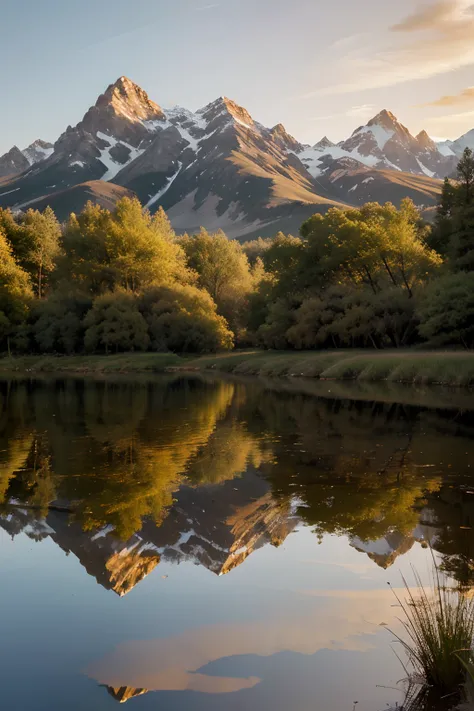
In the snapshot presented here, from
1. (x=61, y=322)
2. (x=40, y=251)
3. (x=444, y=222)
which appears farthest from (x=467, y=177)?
(x=40, y=251)

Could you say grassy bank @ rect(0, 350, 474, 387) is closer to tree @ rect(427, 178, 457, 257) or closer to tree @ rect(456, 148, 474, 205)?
tree @ rect(427, 178, 457, 257)

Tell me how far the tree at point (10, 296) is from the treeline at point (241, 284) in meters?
0.15

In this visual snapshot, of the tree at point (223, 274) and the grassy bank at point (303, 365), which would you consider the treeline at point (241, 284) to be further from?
the grassy bank at point (303, 365)

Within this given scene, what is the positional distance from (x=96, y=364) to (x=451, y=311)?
135ft

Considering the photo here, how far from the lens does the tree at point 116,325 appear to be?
Result: 3228 inches

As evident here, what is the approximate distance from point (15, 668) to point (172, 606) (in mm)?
2456

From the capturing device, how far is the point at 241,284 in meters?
103

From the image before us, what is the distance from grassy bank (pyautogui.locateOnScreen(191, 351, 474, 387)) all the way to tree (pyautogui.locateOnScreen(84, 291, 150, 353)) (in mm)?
11647

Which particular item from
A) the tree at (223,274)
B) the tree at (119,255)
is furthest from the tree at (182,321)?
the tree at (223,274)

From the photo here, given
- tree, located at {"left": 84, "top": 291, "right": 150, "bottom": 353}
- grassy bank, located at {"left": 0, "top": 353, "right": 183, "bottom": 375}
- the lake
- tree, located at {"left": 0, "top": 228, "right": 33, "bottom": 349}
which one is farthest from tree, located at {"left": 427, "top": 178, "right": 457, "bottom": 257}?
the lake

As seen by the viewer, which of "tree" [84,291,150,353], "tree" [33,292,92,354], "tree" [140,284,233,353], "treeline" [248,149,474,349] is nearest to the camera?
"treeline" [248,149,474,349]

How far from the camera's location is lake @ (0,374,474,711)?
749cm

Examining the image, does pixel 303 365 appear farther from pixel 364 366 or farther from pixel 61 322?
pixel 61 322

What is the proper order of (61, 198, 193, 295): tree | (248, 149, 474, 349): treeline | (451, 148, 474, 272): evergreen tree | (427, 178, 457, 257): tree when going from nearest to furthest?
(248, 149, 474, 349): treeline → (451, 148, 474, 272): evergreen tree → (427, 178, 457, 257): tree → (61, 198, 193, 295): tree
